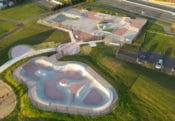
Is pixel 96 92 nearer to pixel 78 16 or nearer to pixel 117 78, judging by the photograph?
pixel 117 78

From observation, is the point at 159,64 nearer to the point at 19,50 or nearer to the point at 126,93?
the point at 126,93

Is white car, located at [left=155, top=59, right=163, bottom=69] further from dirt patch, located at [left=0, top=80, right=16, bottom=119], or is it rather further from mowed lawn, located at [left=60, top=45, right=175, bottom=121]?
dirt patch, located at [left=0, top=80, right=16, bottom=119]

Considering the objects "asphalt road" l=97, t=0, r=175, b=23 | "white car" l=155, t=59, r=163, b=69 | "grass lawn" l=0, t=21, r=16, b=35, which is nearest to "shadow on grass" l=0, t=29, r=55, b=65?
"grass lawn" l=0, t=21, r=16, b=35

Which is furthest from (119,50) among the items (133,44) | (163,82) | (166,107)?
(166,107)

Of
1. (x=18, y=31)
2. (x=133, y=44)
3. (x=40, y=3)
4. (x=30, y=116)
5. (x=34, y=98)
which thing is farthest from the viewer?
(x=40, y=3)

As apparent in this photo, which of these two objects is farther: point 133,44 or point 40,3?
point 40,3

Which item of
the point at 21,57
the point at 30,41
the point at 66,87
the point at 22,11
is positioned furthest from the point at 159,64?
the point at 22,11
